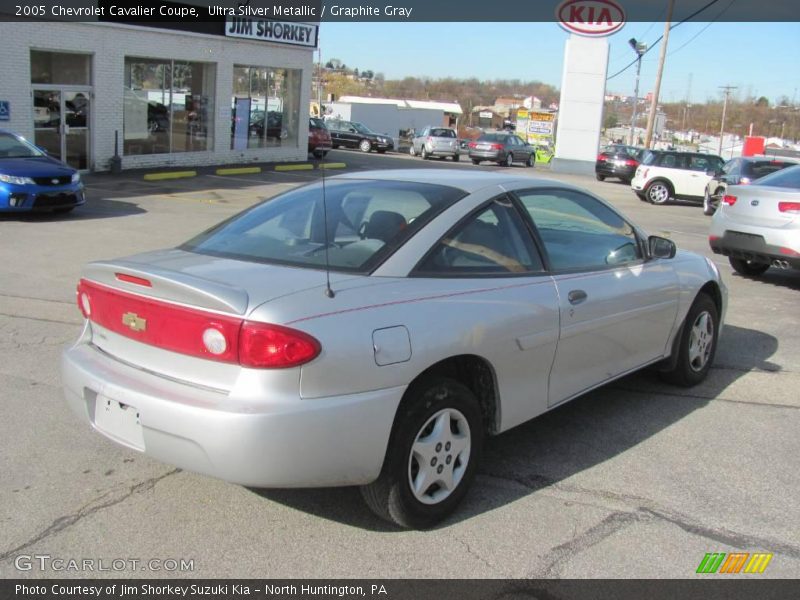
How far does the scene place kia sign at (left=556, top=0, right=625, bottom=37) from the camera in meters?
32.3

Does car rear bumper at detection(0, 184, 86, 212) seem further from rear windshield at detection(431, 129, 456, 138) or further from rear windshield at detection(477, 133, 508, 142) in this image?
rear windshield at detection(431, 129, 456, 138)

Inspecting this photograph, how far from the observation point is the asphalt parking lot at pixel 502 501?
3.27 meters

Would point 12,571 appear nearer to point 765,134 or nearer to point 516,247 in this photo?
point 516,247

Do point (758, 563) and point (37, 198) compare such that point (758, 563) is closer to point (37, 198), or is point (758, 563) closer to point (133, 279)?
point (133, 279)

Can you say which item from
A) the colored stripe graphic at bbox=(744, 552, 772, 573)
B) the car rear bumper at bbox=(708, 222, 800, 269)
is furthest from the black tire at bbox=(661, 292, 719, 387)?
the car rear bumper at bbox=(708, 222, 800, 269)

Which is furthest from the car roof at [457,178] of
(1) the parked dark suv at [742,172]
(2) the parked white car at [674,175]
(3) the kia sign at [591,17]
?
(3) the kia sign at [591,17]

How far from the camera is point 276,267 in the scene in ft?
11.7

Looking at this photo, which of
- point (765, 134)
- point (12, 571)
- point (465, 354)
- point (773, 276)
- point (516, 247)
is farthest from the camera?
point (765, 134)

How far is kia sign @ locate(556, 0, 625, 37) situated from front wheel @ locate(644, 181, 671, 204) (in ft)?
39.6

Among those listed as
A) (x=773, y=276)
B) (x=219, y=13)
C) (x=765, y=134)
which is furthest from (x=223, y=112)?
(x=765, y=134)

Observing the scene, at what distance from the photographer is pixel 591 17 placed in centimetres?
3259

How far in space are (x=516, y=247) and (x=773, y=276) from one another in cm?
817
